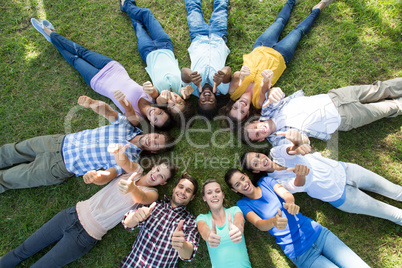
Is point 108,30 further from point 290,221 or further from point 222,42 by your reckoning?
point 290,221

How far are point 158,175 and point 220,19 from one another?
2.80 meters

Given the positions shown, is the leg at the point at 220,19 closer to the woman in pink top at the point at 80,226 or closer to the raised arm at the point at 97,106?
the raised arm at the point at 97,106

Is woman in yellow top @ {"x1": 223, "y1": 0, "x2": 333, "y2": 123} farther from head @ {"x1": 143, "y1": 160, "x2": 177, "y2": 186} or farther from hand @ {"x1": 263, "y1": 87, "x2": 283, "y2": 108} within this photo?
head @ {"x1": 143, "y1": 160, "x2": 177, "y2": 186}

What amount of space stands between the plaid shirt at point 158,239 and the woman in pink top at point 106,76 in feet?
4.36

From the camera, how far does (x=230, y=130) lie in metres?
3.84

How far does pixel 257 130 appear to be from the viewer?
3336mm

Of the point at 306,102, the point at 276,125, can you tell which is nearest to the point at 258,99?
the point at 276,125

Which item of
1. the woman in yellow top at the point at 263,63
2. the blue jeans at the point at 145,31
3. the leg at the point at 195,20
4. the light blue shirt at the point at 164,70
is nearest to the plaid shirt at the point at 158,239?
the woman in yellow top at the point at 263,63

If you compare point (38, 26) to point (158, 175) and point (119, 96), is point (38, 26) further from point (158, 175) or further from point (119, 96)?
point (158, 175)

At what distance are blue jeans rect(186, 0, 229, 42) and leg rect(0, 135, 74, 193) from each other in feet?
9.32

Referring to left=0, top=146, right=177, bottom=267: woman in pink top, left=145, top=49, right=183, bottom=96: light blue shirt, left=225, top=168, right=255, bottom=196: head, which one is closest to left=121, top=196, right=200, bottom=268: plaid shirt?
left=0, top=146, right=177, bottom=267: woman in pink top

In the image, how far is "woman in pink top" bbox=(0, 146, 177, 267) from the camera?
3240 millimetres

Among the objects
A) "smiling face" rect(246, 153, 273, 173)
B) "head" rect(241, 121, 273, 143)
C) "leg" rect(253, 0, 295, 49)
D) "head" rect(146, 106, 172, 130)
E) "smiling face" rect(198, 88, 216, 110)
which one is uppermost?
"leg" rect(253, 0, 295, 49)

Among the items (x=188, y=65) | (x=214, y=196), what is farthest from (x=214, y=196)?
(x=188, y=65)
